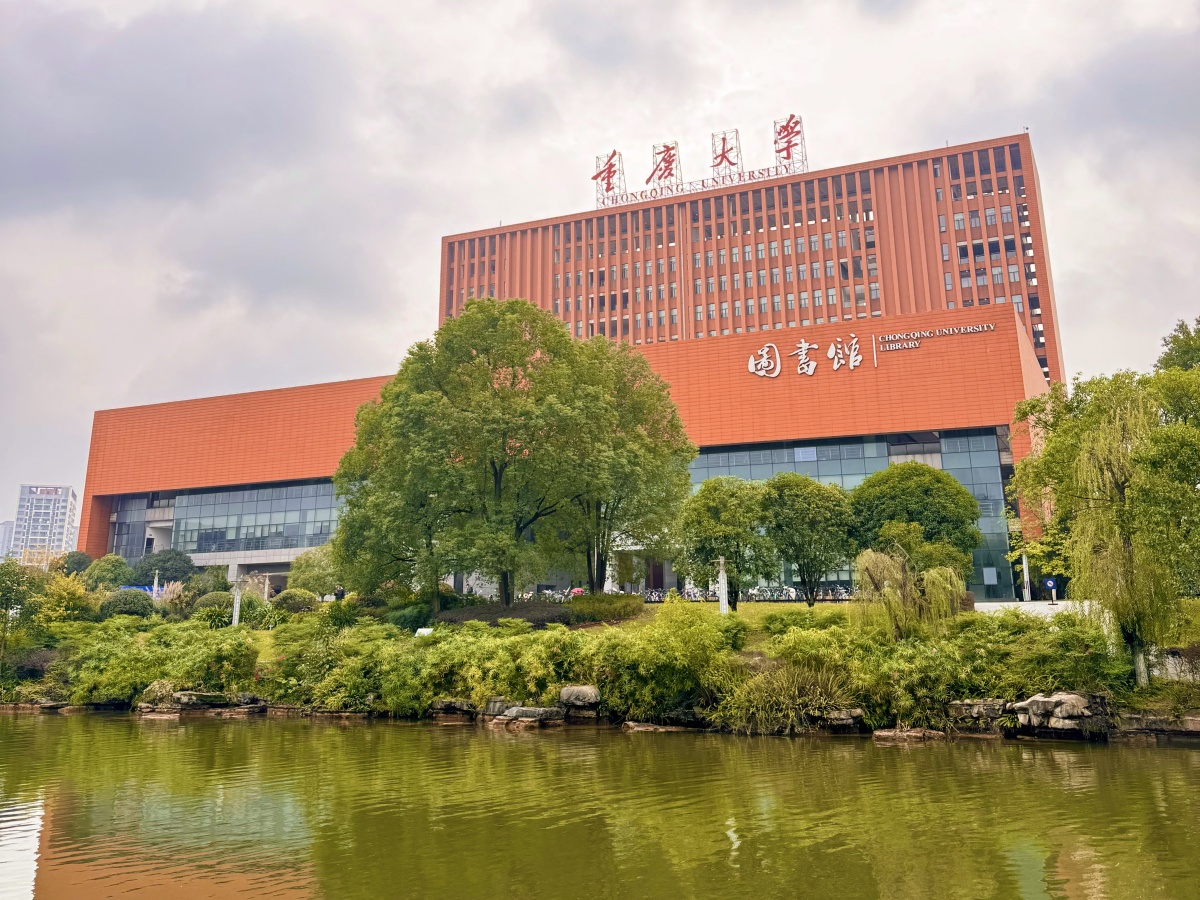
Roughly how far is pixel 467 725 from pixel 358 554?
11588 millimetres

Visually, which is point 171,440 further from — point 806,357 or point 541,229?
point 806,357

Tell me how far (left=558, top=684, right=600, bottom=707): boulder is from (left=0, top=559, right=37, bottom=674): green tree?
20.2 metres

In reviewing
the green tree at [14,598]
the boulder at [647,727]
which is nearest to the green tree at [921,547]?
the boulder at [647,727]

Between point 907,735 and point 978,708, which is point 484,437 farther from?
point 978,708

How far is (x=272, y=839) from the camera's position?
32.3 feet

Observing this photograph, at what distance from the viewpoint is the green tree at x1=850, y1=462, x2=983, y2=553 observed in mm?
35125

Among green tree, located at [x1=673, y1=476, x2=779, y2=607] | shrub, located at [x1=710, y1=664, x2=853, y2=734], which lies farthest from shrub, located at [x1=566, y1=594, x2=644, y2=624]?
shrub, located at [x1=710, y1=664, x2=853, y2=734]

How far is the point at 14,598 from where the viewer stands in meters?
29.5

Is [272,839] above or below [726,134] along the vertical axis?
below

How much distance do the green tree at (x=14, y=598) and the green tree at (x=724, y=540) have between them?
74.1 feet

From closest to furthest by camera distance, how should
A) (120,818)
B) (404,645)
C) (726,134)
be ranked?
(120,818) < (404,645) < (726,134)

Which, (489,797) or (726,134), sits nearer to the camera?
(489,797)

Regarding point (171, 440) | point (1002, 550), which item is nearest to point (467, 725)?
point (1002, 550)

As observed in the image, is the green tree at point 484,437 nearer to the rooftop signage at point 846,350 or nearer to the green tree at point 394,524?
the green tree at point 394,524
